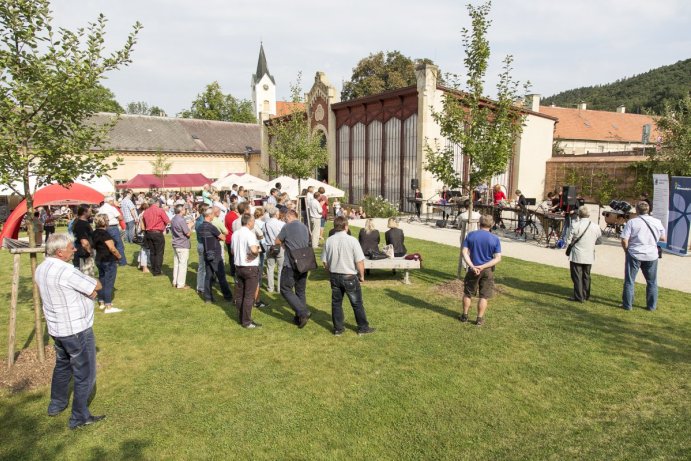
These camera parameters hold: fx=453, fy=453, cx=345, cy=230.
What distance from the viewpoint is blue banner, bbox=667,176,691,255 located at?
12.0m

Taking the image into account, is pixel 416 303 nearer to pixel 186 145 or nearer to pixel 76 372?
pixel 76 372

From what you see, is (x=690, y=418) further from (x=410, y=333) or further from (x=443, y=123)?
(x=443, y=123)

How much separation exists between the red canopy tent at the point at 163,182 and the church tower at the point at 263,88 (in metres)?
43.2

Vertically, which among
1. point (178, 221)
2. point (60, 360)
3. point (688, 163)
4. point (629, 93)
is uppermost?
point (629, 93)

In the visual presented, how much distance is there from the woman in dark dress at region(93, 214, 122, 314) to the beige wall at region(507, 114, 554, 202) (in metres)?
22.1

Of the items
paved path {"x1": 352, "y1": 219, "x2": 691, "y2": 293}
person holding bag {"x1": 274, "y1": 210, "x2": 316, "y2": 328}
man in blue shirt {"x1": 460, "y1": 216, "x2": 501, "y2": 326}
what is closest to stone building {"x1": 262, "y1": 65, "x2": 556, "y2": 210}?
paved path {"x1": 352, "y1": 219, "x2": 691, "y2": 293}

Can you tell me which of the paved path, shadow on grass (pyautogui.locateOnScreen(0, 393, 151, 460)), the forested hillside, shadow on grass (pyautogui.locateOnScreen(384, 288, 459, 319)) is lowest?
shadow on grass (pyautogui.locateOnScreen(0, 393, 151, 460))

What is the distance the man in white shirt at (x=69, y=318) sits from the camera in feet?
14.5

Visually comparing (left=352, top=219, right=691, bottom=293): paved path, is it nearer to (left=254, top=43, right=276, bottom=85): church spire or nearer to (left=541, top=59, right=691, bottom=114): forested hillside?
(left=254, top=43, right=276, bottom=85): church spire

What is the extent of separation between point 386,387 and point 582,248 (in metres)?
4.87

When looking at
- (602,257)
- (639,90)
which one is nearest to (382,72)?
(602,257)

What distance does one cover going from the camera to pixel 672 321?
7211 millimetres

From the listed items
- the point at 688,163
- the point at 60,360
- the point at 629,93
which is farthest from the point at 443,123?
the point at 629,93

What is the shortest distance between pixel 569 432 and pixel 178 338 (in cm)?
529
